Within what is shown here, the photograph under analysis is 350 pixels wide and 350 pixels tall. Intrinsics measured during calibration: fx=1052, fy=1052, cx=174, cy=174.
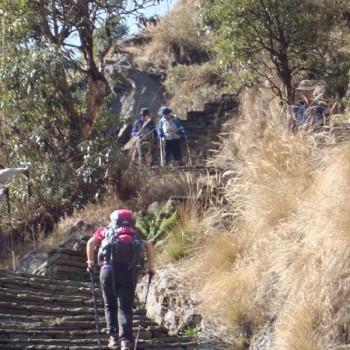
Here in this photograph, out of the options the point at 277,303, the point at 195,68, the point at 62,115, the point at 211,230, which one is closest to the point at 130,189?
the point at 62,115

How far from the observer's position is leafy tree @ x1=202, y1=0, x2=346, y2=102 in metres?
22.4

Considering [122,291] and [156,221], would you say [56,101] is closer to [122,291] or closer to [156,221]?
[156,221]

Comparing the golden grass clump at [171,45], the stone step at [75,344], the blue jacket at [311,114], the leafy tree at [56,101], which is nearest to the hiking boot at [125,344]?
the stone step at [75,344]

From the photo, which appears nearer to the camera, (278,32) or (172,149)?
(172,149)

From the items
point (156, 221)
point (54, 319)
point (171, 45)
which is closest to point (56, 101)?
point (156, 221)

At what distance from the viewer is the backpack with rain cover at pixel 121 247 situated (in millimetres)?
11500

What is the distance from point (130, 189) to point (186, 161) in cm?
505

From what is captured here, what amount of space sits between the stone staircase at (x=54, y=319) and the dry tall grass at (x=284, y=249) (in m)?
0.85

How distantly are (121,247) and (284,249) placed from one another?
2455 millimetres

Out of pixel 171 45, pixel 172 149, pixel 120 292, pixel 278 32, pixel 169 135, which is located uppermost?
pixel 171 45

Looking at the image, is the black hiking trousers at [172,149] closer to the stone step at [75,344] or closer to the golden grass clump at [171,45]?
the stone step at [75,344]

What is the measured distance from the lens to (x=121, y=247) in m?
11.5

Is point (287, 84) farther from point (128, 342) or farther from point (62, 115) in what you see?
point (128, 342)

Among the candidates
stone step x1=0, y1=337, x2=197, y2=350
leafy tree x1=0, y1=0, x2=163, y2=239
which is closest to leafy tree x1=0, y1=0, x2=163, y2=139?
leafy tree x1=0, y1=0, x2=163, y2=239
